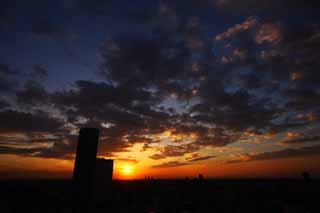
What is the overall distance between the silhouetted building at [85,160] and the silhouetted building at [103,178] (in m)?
90.8

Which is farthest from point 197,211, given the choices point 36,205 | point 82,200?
point 82,200

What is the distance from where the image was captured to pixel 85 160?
2685 inches

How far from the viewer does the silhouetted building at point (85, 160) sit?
6819 cm

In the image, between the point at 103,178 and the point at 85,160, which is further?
the point at 103,178

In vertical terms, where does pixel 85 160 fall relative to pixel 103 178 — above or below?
below

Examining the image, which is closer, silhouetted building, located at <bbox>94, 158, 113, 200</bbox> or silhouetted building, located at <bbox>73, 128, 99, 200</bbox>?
silhouetted building, located at <bbox>73, 128, 99, 200</bbox>

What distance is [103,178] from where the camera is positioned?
175 meters

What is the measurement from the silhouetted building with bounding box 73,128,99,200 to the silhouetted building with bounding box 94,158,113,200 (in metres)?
90.8

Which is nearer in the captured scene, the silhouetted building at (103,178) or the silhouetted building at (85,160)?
the silhouetted building at (85,160)

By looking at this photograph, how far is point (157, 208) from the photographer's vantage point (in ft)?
632

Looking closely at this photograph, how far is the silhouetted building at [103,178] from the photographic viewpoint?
163125mm

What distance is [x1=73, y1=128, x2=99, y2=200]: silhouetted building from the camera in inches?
2685

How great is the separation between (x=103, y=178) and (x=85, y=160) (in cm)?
11429

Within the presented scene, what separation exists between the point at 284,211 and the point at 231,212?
39474 mm
